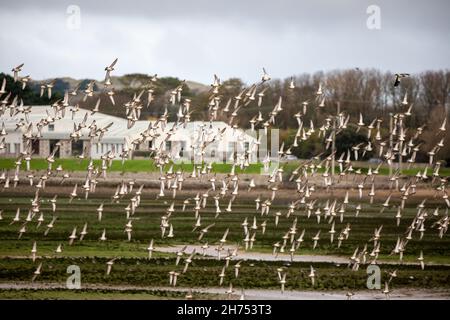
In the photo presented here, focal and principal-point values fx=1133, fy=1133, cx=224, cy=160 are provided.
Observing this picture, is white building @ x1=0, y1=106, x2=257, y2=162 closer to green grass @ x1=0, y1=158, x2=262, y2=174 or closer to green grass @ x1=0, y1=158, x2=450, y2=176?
green grass @ x1=0, y1=158, x2=262, y2=174

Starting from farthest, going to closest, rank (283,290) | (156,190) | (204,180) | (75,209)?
(204,180)
(156,190)
(75,209)
(283,290)

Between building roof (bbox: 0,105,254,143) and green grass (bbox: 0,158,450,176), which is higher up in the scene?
building roof (bbox: 0,105,254,143)

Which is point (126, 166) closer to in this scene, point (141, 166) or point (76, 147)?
point (141, 166)

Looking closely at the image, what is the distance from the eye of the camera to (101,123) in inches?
4508

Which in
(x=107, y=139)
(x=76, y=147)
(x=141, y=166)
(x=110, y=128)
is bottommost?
(x=141, y=166)

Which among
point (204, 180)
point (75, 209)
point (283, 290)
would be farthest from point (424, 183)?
point (283, 290)

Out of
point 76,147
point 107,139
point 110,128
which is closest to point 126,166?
point 107,139

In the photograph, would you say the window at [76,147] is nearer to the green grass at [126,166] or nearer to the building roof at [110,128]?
the building roof at [110,128]

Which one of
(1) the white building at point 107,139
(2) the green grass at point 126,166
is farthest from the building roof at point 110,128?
(2) the green grass at point 126,166

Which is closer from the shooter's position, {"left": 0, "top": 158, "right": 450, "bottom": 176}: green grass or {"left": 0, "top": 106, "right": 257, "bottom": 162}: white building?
{"left": 0, "top": 158, "right": 450, "bottom": 176}: green grass

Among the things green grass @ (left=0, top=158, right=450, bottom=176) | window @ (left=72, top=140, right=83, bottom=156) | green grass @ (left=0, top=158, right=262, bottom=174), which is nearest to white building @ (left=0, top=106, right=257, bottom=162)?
window @ (left=72, top=140, right=83, bottom=156)
